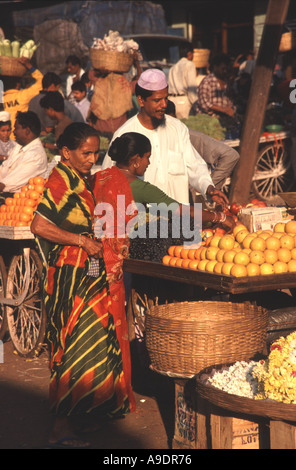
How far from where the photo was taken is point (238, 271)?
4.55m

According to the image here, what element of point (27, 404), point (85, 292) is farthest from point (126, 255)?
point (27, 404)

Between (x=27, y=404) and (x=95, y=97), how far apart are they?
5975 mm

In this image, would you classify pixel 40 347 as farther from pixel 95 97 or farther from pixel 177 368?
pixel 95 97

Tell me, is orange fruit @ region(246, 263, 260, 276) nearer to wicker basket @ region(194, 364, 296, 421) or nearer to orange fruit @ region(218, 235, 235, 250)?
orange fruit @ region(218, 235, 235, 250)

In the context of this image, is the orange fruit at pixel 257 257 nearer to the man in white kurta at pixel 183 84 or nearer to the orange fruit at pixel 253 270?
the orange fruit at pixel 253 270

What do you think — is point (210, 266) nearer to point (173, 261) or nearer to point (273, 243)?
point (173, 261)

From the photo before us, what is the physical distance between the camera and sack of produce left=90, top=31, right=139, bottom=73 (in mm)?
10312

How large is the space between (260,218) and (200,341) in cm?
137

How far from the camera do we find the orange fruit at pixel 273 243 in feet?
15.8

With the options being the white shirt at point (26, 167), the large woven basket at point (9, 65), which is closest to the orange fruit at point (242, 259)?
the white shirt at point (26, 167)

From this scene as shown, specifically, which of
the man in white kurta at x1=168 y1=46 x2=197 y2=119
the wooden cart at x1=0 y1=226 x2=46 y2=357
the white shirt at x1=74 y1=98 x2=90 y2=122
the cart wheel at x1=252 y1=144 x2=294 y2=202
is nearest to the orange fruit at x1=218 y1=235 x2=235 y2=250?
the wooden cart at x1=0 y1=226 x2=46 y2=357

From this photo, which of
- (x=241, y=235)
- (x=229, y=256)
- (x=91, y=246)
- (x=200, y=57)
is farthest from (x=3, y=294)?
(x=200, y=57)

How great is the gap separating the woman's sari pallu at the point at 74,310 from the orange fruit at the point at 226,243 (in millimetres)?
819

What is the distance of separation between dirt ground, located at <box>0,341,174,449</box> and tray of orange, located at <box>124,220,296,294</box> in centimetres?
95
